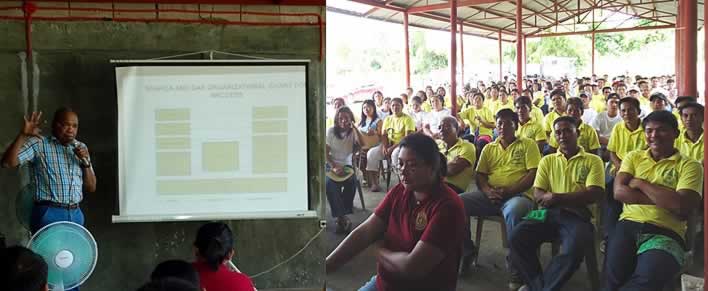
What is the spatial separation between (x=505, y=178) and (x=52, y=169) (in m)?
2.41

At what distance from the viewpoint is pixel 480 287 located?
3250 mm

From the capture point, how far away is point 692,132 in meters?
2.84

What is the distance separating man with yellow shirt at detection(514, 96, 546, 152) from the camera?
3.14 metres

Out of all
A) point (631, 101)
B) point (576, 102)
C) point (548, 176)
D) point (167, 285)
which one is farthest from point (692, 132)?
point (167, 285)

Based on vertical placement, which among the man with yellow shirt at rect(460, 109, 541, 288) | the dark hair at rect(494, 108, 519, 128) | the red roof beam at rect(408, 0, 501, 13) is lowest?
the man with yellow shirt at rect(460, 109, 541, 288)

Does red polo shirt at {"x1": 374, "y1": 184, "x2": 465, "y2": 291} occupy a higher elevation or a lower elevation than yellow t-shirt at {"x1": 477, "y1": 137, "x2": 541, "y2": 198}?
lower

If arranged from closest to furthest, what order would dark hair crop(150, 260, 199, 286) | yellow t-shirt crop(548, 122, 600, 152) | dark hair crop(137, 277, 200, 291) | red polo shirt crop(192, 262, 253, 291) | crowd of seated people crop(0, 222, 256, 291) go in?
dark hair crop(137, 277, 200, 291), crowd of seated people crop(0, 222, 256, 291), dark hair crop(150, 260, 199, 286), red polo shirt crop(192, 262, 253, 291), yellow t-shirt crop(548, 122, 600, 152)

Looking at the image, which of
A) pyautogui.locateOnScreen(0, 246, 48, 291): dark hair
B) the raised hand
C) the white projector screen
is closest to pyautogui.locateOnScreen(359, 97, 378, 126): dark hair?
the white projector screen

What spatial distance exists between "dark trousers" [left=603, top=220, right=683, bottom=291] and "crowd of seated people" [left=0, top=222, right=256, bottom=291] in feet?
5.68

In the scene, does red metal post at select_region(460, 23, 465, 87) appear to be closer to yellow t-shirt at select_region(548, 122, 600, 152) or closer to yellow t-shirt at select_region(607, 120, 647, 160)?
yellow t-shirt at select_region(548, 122, 600, 152)

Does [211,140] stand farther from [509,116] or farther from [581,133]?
[581,133]

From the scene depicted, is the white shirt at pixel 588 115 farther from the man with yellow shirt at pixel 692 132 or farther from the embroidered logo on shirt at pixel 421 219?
the embroidered logo on shirt at pixel 421 219

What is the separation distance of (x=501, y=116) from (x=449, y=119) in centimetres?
27

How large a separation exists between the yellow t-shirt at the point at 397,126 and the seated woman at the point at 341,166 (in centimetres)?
18
